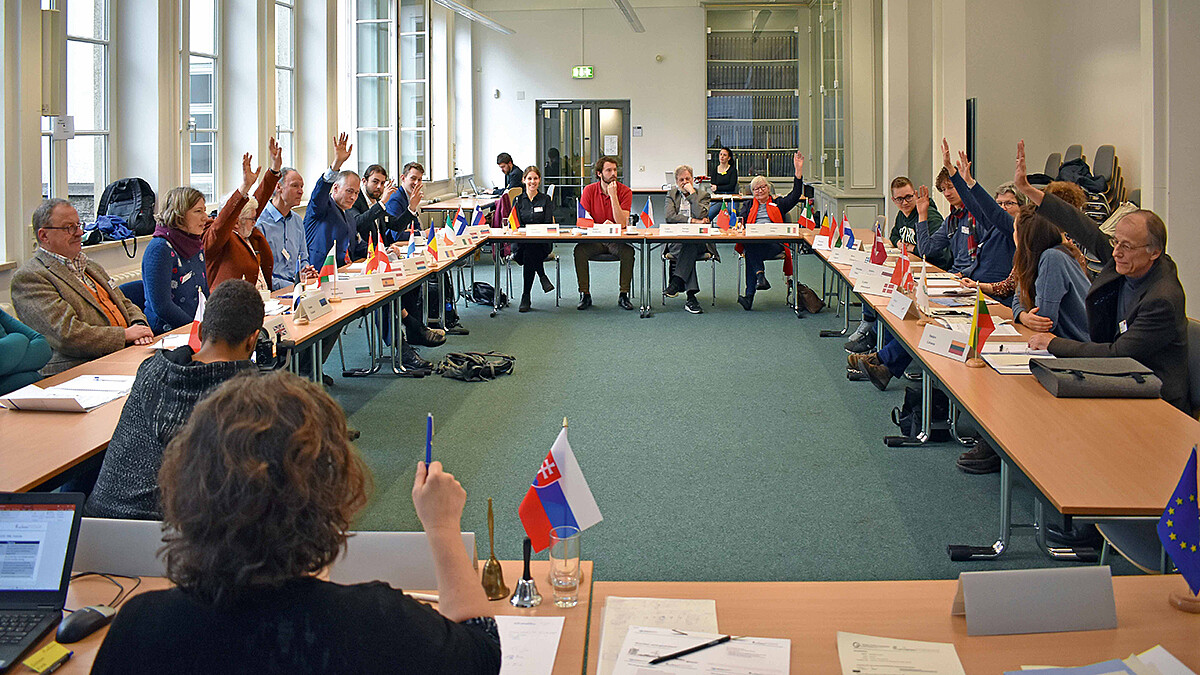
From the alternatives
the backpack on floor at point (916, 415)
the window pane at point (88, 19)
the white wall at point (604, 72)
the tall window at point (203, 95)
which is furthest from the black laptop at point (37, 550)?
the white wall at point (604, 72)

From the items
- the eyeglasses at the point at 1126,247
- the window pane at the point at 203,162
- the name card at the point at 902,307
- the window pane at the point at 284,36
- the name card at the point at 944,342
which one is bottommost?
the name card at the point at 944,342

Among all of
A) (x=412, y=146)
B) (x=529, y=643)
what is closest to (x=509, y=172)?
(x=412, y=146)

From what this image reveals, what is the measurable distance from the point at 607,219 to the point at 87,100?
15.4ft

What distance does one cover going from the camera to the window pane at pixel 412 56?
12531 mm

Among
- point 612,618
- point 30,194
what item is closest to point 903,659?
point 612,618

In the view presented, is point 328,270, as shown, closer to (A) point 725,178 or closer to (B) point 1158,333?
(B) point 1158,333

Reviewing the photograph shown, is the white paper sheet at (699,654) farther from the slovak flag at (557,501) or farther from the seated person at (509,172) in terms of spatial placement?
the seated person at (509,172)

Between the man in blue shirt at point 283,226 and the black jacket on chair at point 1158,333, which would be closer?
the black jacket on chair at point 1158,333

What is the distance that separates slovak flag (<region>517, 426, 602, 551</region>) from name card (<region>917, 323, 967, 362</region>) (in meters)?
2.37

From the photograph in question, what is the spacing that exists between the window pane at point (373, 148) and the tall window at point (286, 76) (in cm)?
150

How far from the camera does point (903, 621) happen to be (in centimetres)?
187

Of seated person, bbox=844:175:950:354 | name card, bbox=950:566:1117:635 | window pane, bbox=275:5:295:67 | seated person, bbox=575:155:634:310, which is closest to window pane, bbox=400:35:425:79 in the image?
window pane, bbox=275:5:295:67

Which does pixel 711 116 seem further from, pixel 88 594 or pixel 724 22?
pixel 88 594

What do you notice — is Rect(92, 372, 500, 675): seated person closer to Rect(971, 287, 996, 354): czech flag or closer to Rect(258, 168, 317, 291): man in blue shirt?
Rect(971, 287, 996, 354): czech flag
